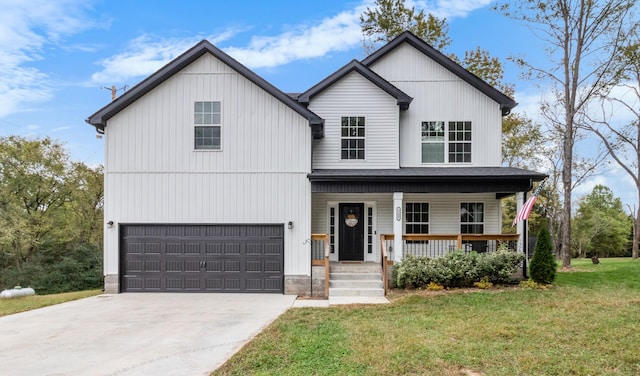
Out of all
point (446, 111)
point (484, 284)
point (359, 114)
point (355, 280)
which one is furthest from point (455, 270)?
point (359, 114)

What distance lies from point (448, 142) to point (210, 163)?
8.00 meters

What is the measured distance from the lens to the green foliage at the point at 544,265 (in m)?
11.3

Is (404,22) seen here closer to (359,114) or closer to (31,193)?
(359,114)

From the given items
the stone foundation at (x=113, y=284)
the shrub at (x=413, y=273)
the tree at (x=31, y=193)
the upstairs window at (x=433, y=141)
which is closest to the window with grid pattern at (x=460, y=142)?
the upstairs window at (x=433, y=141)

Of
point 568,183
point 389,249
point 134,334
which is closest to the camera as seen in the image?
point 134,334

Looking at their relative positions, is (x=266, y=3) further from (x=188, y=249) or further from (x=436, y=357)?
(x=436, y=357)

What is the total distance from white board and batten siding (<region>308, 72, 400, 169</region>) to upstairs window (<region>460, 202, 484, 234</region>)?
297cm

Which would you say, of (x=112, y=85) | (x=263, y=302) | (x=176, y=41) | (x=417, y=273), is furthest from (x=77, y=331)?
(x=112, y=85)

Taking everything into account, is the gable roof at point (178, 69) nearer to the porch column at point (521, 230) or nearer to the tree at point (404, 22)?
the porch column at point (521, 230)

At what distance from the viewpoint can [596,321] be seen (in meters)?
7.48

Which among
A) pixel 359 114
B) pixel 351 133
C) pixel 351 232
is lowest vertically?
pixel 351 232

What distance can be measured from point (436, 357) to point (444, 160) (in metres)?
9.17

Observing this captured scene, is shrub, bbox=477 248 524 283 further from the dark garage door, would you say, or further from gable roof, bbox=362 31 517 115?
the dark garage door

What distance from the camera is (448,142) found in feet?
45.3
